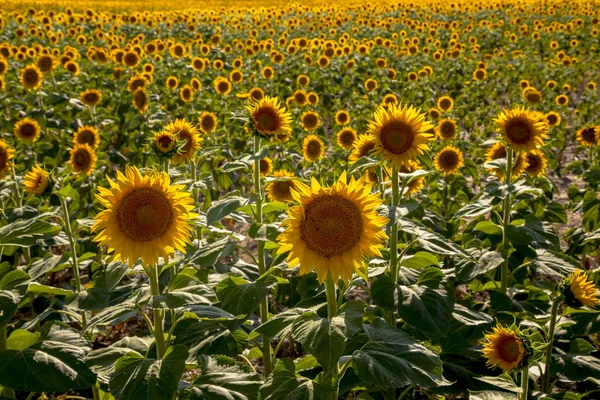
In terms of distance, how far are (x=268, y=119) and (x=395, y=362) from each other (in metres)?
1.92

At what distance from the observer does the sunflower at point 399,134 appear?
124 inches

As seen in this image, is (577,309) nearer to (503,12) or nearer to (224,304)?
(224,304)

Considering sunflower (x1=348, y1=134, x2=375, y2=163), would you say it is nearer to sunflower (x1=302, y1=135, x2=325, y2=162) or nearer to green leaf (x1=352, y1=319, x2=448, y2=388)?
green leaf (x1=352, y1=319, x2=448, y2=388)

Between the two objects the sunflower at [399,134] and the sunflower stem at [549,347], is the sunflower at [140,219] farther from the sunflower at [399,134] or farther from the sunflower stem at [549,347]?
the sunflower stem at [549,347]

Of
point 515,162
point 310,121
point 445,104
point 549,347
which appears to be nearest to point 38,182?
point 549,347

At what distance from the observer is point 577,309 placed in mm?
3211

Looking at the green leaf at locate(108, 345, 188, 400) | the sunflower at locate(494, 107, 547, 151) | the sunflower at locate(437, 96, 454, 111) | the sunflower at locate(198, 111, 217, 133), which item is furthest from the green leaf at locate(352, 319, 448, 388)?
the sunflower at locate(437, 96, 454, 111)

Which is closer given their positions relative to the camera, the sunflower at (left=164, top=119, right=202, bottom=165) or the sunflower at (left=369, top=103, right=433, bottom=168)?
the sunflower at (left=369, top=103, right=433, bottom=168)

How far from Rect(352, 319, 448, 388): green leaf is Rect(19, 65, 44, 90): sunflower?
7397mm

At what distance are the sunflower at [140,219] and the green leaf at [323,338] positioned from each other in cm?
61

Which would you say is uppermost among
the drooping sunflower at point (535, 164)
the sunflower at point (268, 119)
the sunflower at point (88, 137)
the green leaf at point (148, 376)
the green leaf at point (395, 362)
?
the sunflower at point (268, 119)

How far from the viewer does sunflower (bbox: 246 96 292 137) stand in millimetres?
3721

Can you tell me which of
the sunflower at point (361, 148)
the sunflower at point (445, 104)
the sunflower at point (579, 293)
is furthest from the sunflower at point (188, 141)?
the sunflower at point (445, 104)

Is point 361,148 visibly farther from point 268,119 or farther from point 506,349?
point 506,349
